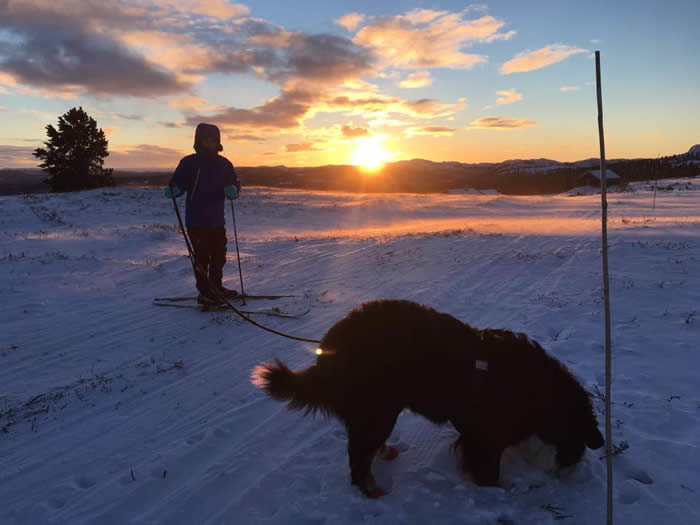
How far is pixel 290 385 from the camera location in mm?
2592

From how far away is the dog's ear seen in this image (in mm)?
2648

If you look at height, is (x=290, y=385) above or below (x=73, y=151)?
below

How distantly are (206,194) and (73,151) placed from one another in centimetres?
4005

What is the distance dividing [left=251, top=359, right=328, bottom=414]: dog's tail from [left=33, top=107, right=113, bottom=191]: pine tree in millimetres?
42900

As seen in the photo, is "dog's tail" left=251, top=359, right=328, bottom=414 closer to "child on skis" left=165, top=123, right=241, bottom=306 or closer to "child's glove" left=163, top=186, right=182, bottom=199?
"child on skis" left=165, top=123, right=241, bottom=306

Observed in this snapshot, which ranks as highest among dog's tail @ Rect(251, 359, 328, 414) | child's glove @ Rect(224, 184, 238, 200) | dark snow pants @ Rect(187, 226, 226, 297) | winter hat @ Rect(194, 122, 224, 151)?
winter hat @ Rect(194, 122, 224, 151)

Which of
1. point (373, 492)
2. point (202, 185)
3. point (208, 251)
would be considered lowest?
point (373, 492)

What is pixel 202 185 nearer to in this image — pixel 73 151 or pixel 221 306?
pixel 221 306

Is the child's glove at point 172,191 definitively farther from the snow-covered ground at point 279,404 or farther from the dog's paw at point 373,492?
the dog's paw at point 373,492

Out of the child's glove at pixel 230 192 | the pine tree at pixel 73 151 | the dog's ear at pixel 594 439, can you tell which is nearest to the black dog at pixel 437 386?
the dog's ear at pixel 594 439

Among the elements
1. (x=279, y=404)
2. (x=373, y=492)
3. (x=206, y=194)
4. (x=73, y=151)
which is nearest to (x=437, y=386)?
(x=373, y=492)

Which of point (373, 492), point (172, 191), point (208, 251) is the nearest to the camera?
point (373, 492)

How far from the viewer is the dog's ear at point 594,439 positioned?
2648 mm

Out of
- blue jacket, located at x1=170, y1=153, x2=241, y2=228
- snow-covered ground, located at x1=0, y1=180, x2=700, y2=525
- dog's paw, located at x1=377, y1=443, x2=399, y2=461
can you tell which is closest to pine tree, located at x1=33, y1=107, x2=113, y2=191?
snow-covered ground, located at x1=0, y1=180, x2=700, y2=525
